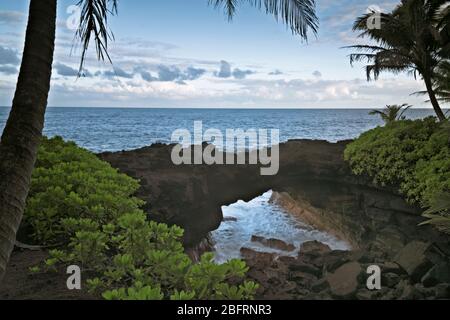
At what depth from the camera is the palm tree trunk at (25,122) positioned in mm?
2180

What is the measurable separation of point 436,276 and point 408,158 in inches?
118

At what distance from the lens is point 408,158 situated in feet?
26.7

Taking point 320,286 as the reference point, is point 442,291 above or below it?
above

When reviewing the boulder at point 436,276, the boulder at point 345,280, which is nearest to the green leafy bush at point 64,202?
the boulder at point 345,280

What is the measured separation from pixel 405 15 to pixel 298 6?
12.7 m

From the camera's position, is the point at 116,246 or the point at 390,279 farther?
the point at 390,279

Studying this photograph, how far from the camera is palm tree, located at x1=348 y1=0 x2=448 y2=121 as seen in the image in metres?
13.6

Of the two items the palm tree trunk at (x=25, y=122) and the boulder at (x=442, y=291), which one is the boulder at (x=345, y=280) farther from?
the palm tree trunk at (x=25, y=122)

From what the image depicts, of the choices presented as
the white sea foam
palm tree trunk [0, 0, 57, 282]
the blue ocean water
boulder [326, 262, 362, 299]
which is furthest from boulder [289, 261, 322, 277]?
the blue ocean water

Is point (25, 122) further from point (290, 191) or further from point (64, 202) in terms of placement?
point (290, 191)

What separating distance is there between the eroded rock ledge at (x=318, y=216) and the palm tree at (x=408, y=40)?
4.77m

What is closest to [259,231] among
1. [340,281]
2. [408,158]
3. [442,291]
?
[408,158]

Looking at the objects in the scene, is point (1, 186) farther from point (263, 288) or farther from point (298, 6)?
point (263, 288)

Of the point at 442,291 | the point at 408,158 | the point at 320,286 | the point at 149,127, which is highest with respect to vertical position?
the point at 149,127
